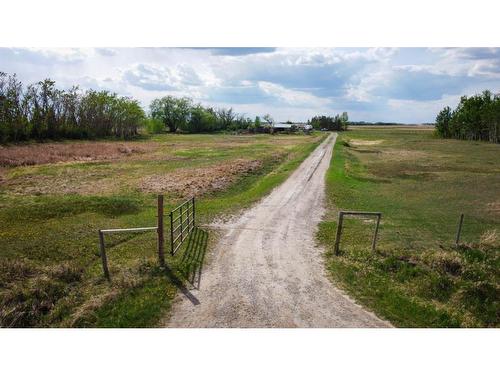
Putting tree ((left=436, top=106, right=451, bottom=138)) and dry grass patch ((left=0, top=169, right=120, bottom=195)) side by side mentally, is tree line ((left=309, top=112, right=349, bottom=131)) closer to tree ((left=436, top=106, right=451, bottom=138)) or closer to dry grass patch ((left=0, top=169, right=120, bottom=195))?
tree ((left=436, top=106, right=451, bottom=138))

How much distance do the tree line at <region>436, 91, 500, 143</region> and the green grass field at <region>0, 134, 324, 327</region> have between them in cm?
7908

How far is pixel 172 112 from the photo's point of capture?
14312cm

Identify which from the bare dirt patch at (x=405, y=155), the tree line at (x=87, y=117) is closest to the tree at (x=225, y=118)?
the tree line at (x=87, y=117)

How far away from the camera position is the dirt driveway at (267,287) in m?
9.14

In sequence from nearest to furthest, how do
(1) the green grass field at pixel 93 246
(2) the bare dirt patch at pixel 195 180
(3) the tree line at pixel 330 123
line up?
(1) the green grass field at pixel 93 246 → (2) the bare dirt patch at pixel 195 180 → (3) the tree line at pixel 330 123

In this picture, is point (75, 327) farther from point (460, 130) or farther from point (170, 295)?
point (460, 130)

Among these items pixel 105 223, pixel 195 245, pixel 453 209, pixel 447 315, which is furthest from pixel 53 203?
pixel 453 209

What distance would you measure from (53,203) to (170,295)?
48.3 feet

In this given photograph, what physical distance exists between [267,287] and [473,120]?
105 meters

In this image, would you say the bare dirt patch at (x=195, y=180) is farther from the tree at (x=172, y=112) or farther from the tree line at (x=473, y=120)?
the tree at (x=172, y=112)

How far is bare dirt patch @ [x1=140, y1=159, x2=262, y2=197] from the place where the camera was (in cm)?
2664

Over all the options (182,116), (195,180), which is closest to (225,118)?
(182,116)

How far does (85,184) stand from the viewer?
1143 inches

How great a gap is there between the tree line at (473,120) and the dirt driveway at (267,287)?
293ft
